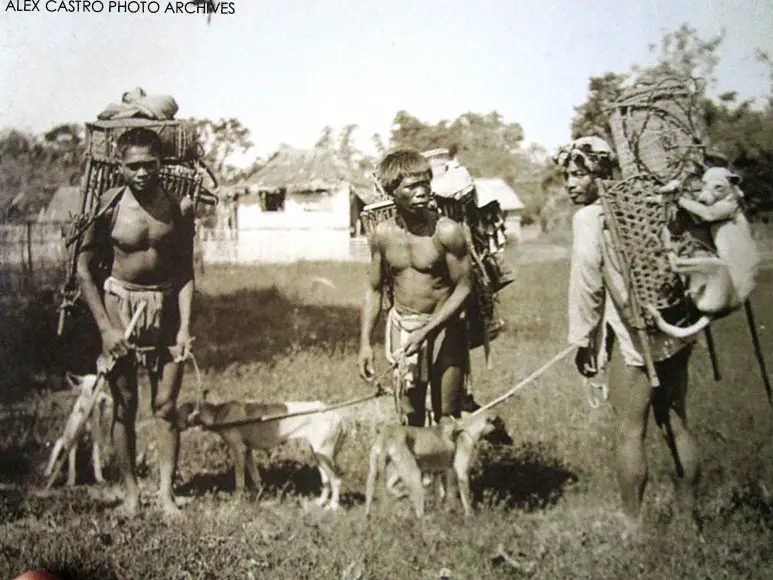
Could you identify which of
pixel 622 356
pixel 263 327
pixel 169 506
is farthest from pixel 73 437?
pixel 622 356

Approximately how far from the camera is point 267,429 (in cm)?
371

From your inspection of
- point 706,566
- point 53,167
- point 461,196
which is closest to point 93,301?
point 53,167

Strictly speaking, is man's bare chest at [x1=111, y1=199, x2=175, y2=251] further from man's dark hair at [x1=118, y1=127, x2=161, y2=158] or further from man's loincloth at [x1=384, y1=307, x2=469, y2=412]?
man's loincloth at [x1=384, y1=307, x2=469, y2=412]

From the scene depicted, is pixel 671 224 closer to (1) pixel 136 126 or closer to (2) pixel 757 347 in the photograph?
(2) pixel 757 347

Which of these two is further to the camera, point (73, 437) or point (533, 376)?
point (73, 437)

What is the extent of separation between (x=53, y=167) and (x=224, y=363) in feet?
5.22

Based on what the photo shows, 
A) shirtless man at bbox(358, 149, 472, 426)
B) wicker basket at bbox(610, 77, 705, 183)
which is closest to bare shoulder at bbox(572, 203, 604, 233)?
wicker basket at bbox(610, 77, 705, 183)

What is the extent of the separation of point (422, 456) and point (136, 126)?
7.31 ft

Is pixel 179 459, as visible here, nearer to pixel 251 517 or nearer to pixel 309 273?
pixel 251 517

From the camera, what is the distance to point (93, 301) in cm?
355

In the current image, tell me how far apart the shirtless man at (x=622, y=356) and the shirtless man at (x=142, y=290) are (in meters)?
2.03

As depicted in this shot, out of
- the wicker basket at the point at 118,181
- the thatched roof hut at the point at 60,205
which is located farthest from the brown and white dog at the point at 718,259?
the thatched roof hut at the point at 60,205

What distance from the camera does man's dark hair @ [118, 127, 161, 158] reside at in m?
3.46

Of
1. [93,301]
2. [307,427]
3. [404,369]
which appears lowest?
[307,427]
